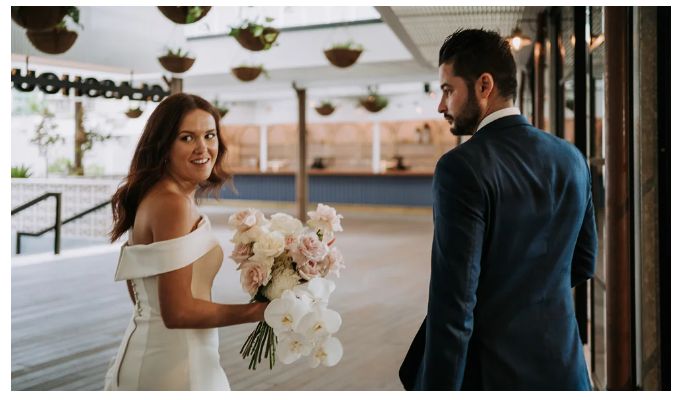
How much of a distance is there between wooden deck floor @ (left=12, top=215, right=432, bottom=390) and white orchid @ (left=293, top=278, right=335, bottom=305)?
8.15 ft

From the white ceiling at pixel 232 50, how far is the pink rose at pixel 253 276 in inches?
249

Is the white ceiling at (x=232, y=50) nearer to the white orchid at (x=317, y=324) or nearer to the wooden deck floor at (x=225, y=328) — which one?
the wooden deck floor at (x=225, y=328)

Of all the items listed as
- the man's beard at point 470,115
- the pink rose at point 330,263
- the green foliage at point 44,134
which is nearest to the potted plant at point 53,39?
the pink rose at point 330,263

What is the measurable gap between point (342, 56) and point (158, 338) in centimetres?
737

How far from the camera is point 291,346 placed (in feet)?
5.83

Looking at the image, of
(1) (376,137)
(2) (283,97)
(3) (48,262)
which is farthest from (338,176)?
(3) (48,262)

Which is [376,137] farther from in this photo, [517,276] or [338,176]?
[517,276]

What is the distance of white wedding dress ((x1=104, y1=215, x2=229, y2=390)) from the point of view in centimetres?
189

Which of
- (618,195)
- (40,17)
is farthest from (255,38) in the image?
(618,195)

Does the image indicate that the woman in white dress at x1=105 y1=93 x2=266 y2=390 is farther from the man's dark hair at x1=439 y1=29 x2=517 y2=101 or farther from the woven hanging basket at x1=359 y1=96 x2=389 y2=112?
the woven hanging basket at x1=359 y1=96 x2=389 y2=112

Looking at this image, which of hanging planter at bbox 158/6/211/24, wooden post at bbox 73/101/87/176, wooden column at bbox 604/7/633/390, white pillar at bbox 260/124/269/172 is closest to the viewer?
wooden column at bbox 604/7/633/390

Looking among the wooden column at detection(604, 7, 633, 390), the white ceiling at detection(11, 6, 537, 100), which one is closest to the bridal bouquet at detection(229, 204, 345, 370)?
the wooden column at detection(604, 7, 633, 390)

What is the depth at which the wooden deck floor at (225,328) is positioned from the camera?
4.34m

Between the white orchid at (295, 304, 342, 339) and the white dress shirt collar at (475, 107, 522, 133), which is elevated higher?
the white dress shirt collar at (475, 107, 522, 133)
